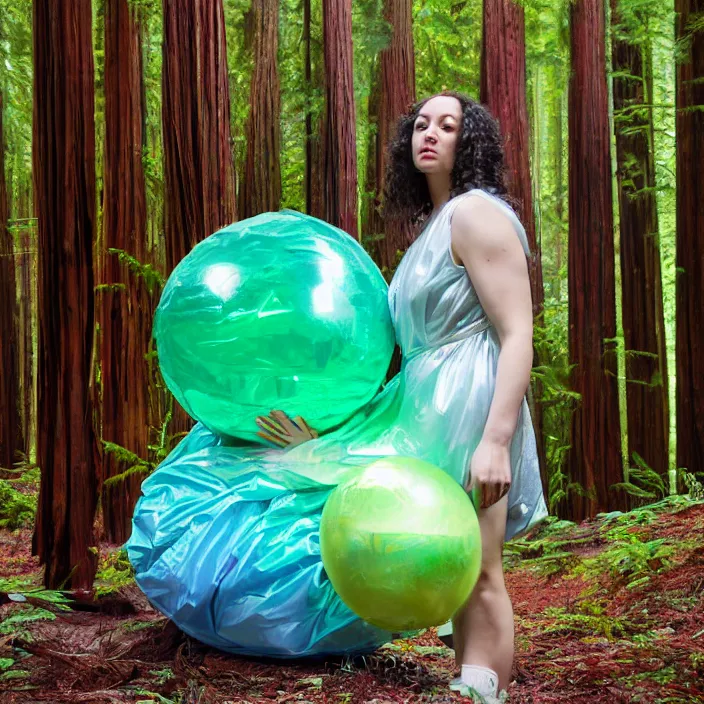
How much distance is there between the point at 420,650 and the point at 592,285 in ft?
15.7

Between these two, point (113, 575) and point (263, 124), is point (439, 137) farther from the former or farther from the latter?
point (263, 124)

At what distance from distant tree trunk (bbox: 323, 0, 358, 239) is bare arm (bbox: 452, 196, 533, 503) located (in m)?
3.58

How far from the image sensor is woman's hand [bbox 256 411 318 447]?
3.46 m

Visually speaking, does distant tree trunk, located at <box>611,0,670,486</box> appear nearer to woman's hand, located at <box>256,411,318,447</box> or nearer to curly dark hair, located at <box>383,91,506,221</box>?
curly dark hair, located at <box>383,91,506,221</box>

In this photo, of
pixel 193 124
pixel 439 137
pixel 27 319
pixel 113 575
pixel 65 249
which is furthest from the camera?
pixel 27 319

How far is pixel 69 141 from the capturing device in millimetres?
4453

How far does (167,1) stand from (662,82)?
10772 millimetres

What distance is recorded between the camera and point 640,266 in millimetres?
9242

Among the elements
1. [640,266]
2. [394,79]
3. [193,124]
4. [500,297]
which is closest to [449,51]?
[394,79]

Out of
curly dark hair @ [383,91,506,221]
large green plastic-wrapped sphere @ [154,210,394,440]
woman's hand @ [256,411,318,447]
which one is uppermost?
curly dark hair @ [383,91,506,221]

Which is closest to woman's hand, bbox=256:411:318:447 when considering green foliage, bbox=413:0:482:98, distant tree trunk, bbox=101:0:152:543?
distant tree trunk, bbox=101:0:152:543

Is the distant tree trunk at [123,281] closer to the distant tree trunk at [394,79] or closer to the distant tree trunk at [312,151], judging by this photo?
the distant tree trunk at [312,151]

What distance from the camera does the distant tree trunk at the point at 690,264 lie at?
241 inches

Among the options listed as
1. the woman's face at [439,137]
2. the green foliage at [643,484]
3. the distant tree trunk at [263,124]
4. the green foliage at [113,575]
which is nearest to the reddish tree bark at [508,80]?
the green foliage at [643,484]
